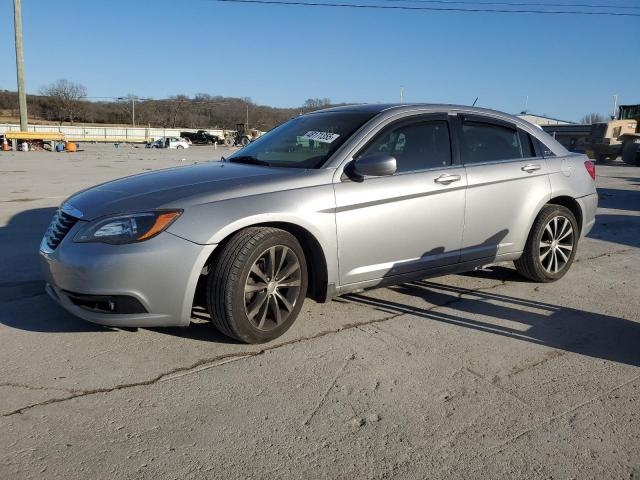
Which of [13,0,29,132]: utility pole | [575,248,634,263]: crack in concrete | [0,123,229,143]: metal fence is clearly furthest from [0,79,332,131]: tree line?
[575,248,634,263]: crack in concrete

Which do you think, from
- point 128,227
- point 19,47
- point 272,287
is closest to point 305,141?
point 272,287

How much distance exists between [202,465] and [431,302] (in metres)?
2.69

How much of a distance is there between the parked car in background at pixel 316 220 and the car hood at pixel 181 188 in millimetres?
13

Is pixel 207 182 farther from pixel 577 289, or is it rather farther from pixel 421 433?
pixel 577 289

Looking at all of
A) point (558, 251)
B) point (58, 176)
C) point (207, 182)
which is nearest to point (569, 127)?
point (58, 176)

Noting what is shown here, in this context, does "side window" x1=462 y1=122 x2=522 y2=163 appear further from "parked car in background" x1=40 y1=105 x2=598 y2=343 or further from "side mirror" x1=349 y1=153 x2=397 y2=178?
"side mirror" x1=349 y1=153 x2=397 y2=178

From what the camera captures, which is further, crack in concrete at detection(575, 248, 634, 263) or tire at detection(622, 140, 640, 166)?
tire at detection(622, 140, 640, 166)

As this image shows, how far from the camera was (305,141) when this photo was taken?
4359 millimetres

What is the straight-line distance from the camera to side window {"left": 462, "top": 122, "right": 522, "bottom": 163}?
15.3ft

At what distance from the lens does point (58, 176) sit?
51.1 ft

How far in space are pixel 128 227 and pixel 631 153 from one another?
27.4m

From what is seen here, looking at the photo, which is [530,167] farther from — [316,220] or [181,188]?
[181,188]

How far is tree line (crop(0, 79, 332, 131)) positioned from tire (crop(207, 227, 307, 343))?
9886 centimetres

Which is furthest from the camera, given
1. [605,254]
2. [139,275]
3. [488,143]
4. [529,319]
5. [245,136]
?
[245,136]
